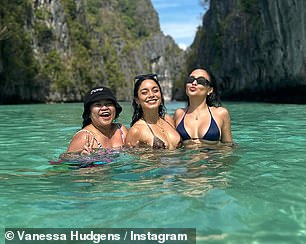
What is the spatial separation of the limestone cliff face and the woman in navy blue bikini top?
2259 centimetres

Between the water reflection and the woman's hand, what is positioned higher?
the woman's hand

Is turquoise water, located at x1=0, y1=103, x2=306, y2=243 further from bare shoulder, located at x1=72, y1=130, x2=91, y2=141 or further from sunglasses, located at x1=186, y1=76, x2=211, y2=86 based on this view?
sunglasses, located at x1=186, y1=76, x2=211, y2=86

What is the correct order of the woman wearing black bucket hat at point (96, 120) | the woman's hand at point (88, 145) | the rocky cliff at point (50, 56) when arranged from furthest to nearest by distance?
1. the rocky cliff at point (50, 56)
2. the woman wearing black bucket hat at point (96, 120)
3. the woman's hand at point (88, 145)

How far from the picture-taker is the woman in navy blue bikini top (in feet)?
18.8

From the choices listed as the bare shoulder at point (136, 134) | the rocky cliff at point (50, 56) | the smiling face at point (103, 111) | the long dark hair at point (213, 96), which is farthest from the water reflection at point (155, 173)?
the rocky cliff at point (50, 56)

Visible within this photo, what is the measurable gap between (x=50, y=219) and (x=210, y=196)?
49.2 inches

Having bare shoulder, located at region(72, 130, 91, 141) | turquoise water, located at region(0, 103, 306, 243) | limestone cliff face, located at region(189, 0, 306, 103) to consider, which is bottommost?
turquoise water, located at region(0, 103, 306, 243)

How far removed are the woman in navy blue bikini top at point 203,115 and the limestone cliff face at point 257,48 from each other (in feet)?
74.1

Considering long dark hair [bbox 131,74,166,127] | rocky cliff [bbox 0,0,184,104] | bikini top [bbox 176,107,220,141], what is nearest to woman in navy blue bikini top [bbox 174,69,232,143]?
bikini top [bbox 176,107,220,141]

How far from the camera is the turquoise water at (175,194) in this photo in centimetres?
284

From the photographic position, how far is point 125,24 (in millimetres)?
160250

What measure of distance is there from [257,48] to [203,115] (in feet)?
105

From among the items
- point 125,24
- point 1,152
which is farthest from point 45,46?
point 125,24

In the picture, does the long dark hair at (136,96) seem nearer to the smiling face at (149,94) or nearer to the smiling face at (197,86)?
the smiling face at (149,94)
